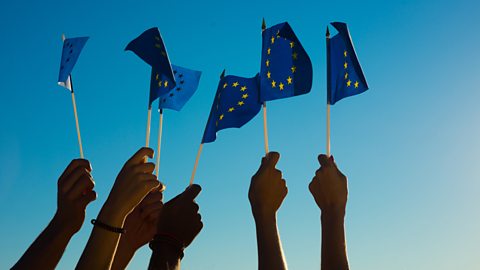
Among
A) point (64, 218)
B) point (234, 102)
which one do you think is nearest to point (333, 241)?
point (64, 218)

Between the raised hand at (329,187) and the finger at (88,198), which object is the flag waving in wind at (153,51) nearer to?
the raised hand at (329,187)

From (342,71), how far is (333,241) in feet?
13.2

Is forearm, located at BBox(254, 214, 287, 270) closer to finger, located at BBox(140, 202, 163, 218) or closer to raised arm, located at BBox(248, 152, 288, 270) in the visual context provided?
raised arm, located at BBox(248, 152, 288, 270)

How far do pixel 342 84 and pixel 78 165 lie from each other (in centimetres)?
443

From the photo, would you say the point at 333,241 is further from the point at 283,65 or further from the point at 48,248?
the point at 283,65

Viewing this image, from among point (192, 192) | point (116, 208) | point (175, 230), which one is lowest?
point (116, 208)

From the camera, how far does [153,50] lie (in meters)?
6.07

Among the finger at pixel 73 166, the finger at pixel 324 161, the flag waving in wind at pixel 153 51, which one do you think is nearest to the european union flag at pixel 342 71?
the flag waving in wind at pixel 153 51

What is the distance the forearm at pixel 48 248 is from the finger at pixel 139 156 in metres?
0.63

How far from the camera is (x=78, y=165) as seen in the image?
3330 millimetres

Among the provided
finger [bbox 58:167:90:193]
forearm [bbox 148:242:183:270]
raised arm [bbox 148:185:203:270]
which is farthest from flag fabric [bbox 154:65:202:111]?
finger [bbox 58:167:90:193]

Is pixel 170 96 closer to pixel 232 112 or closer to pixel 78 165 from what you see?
pixel 232 112

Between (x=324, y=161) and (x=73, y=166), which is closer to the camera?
(x=73, y=166)

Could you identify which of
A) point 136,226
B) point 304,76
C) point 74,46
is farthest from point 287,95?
point 136,226
